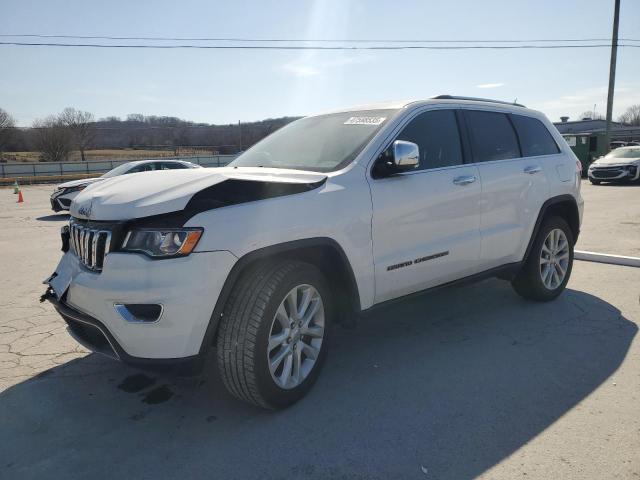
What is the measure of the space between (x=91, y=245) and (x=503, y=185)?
3.17 m

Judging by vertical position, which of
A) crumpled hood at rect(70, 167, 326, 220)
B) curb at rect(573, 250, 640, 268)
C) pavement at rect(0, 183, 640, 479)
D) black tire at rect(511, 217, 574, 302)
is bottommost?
curb at rect(573, 250, 640, 268)

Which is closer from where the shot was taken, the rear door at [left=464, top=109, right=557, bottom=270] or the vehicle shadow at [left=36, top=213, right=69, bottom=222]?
the rear door at [left=464, top=109, right=557, bottom=270]

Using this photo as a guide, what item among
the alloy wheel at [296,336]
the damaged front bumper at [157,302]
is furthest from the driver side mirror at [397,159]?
the damaged front bumper at [157,302]

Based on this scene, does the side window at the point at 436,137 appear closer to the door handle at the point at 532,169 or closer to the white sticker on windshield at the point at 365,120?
the white sticker on windshield at the point at 365,120

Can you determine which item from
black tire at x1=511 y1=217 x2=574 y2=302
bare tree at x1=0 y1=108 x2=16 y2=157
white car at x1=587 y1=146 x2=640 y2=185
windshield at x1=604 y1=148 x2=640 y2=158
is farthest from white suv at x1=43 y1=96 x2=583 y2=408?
bare tree at x1=0 y1=108 x2=16 y2=157

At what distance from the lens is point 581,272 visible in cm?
623

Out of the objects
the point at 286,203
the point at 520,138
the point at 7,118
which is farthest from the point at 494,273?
the point at 7,118

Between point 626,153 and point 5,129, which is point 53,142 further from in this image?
point 626,153

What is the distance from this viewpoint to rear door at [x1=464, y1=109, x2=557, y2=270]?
419 centimetres

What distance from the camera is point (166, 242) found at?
261cm

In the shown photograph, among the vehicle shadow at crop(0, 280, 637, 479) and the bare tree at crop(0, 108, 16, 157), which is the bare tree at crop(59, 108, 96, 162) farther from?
the vehicle shadow at crop(0, 280, 637, 479)

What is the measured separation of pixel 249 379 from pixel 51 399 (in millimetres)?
1385

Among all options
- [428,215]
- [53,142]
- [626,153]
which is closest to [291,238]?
[428,215]

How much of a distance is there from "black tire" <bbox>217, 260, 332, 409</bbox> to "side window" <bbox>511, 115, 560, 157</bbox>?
293 cm
